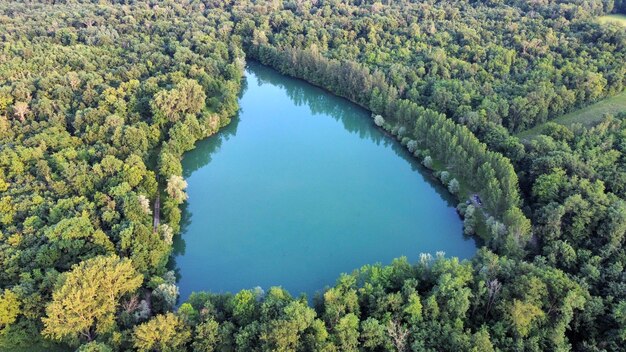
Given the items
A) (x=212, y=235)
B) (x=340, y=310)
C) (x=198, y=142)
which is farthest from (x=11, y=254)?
(x=198, y=142)

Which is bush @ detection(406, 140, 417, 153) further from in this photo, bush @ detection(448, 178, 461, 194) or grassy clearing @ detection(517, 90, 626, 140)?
grassy clearing @ detection(517, 90, 626, 140)

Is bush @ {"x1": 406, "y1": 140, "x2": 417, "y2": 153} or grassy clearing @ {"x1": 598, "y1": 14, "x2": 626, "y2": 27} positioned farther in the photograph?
grassy clearing @ {"x1": 598, "y1": 14, "x2": 626, "y2": 27}

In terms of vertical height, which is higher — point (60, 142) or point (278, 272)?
point (60, 142)

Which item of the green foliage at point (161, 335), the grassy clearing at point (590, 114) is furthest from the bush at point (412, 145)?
the green foliage at point (161, 335)

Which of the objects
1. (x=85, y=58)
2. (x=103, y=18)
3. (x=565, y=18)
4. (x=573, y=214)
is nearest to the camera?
(x=573, y=214)


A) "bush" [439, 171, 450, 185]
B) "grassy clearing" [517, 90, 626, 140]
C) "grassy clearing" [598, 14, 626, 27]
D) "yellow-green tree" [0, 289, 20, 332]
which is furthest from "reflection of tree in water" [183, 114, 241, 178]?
"grassy clearing" [598, 14, 626, 27]

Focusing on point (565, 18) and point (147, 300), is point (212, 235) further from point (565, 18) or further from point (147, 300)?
point (565, 18)
